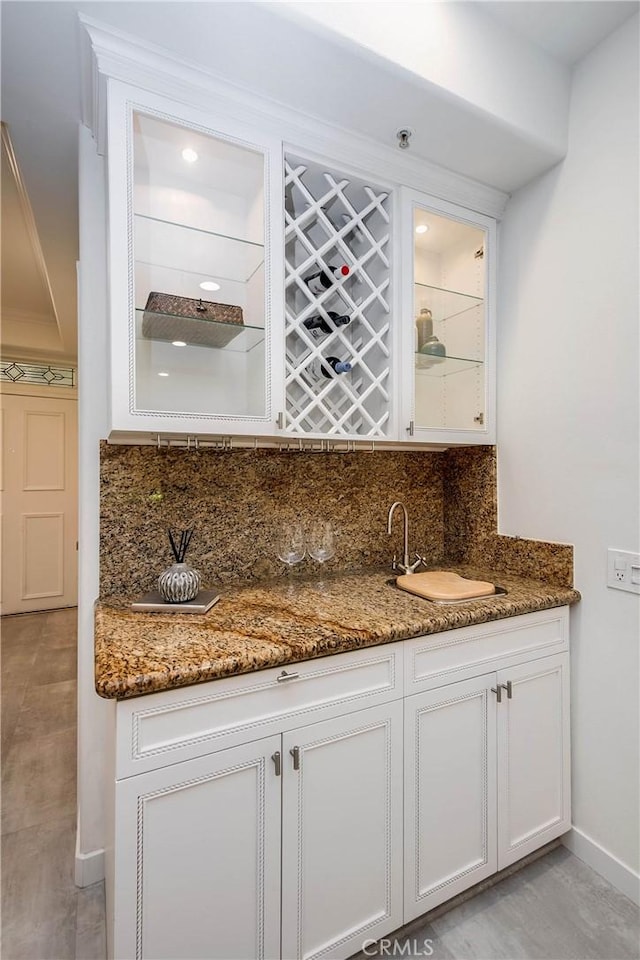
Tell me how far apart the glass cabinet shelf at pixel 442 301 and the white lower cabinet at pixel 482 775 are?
1.38m

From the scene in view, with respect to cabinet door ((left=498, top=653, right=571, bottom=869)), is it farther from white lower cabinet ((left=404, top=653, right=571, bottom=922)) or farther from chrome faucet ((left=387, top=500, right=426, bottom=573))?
chrome faucet ((left=387, top=500, right=426, bottom=573))

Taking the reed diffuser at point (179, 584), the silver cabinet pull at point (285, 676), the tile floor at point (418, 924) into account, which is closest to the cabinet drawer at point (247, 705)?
→ the silver cabinet pull at point (285, 676)

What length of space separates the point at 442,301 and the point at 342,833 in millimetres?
1857

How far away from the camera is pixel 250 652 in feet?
3.55

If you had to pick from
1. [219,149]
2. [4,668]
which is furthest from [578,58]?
[4,668]

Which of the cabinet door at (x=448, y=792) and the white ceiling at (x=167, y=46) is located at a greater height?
the white ceiling at (x=167, y=46)

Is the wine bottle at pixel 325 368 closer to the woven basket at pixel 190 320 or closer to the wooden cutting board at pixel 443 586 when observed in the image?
the woven basket at pixel 190 320

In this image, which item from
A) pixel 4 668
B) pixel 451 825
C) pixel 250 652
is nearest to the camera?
pixel 250 652

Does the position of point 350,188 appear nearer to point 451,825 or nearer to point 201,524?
point 201,524

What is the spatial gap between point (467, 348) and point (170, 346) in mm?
1226

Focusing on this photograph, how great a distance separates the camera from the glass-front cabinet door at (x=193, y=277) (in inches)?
51.2

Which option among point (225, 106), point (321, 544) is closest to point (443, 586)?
point (321, 544)

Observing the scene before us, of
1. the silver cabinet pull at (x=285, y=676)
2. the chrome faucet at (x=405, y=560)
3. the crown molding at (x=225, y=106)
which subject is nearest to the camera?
the silver cabinet pull at (x=285, y=676)

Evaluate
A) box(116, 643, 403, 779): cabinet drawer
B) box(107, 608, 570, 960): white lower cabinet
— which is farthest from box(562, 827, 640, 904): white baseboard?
box(116, 643, 403, 779): cabinet drawer
